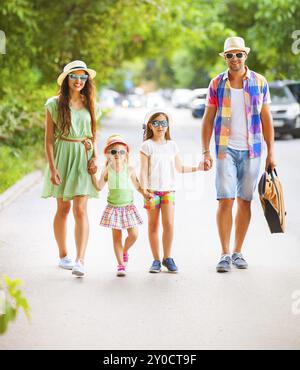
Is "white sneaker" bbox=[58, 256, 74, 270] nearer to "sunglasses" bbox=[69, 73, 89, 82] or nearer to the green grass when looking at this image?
"sunglasses" bbox=[69, 73, 89, 82]

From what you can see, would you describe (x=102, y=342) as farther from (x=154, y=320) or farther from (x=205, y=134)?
(x=205, y=134)

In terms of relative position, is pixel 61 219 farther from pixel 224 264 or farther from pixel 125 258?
pixel 224 264

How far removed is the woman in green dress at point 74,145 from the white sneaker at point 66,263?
0.35 m

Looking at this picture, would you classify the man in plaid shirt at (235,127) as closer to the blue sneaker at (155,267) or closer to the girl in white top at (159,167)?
the girl in white top at (159,167)

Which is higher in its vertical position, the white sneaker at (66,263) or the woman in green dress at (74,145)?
the woman in green dress at (74,145)

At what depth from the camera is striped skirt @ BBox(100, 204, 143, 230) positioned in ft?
25.0

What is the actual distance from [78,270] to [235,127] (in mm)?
1803

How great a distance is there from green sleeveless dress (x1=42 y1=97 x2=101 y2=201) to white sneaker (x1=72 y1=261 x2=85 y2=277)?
591 millimetres

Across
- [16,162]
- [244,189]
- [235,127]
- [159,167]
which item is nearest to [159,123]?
[159,167]

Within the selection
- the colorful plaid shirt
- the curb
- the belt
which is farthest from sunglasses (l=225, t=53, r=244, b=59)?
the curb

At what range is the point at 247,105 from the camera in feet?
25.1

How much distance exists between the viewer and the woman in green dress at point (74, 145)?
25.4ft

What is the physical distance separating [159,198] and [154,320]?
1.55 m

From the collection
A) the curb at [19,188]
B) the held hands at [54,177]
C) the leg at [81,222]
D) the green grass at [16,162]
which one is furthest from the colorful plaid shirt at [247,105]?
the green grass at [16,162]
